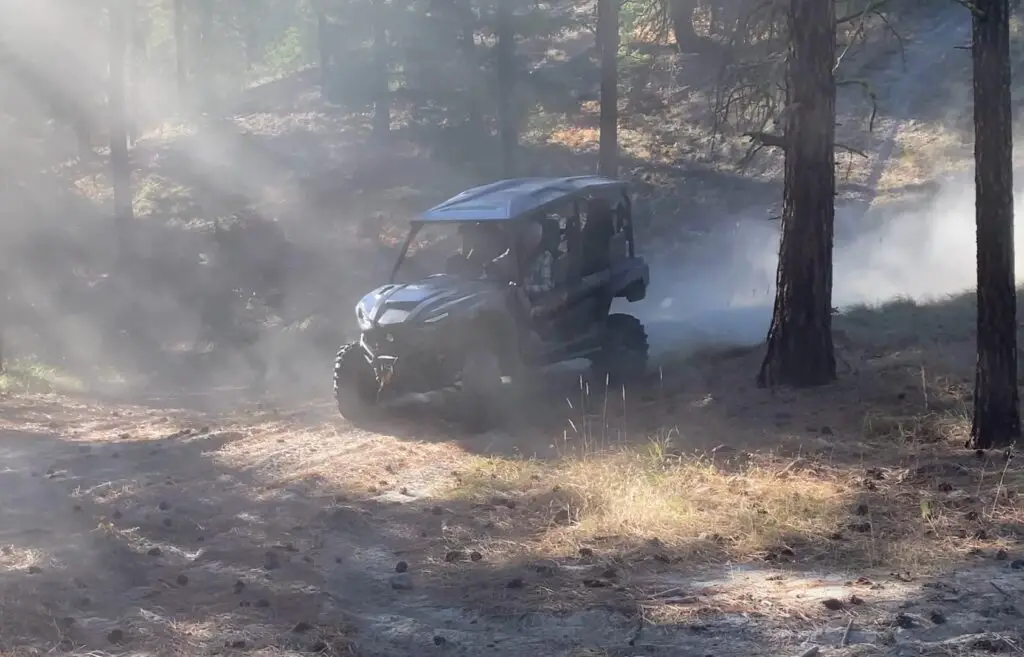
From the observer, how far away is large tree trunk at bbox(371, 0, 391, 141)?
2955 centimetres

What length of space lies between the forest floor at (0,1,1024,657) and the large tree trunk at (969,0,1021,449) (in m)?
0.42

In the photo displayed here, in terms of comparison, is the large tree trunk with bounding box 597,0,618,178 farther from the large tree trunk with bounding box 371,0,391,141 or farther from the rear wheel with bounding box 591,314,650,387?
the rear wheel with bounding box 591,314,650,387

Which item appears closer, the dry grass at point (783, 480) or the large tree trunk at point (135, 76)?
the dry grass at point (783, 480)

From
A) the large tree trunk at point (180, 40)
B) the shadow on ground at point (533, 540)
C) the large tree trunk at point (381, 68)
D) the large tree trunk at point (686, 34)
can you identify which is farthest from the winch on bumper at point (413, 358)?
the large tree trunk at point (180, 40)

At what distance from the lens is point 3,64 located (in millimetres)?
24281

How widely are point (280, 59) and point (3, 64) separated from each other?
2967cm

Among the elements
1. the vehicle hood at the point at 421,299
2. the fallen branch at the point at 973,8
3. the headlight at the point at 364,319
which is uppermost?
the fallen branch at the point at 973,8

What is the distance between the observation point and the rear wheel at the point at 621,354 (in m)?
13.7

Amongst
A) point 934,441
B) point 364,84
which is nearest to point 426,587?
point 934,441

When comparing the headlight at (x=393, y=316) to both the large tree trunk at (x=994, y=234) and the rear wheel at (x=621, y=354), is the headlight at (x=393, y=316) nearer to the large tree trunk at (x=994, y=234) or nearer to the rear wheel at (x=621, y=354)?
the rear wheel at (x=621, y=354)

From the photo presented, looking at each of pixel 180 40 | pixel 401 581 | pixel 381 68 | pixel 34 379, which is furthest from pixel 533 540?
pixel 180 40

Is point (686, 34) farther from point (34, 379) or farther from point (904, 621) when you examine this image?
point (904, 621)

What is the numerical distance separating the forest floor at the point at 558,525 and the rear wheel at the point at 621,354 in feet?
1.28

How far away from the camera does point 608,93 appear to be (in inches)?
934
